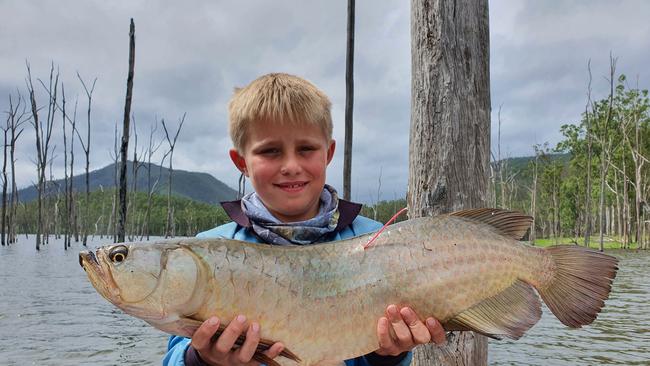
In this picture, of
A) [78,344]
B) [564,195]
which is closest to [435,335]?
[78,344]

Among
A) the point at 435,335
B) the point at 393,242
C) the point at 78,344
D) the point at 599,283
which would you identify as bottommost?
the point at 78,344

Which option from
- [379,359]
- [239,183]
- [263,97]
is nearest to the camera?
[379,359]

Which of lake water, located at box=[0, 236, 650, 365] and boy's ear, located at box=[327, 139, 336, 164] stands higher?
boy's ear, located at box=[327, 139, 336, 164]

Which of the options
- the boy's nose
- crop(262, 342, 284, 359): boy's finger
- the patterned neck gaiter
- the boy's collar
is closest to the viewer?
crop(262, 342, 284, 359): boy's finger

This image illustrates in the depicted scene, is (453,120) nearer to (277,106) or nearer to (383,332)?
(277,106)

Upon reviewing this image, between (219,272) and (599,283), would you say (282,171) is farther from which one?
(599,283)

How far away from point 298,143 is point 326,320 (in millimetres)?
1011

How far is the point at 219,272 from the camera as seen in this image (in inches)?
87.8

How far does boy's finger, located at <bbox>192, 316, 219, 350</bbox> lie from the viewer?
2162 mm

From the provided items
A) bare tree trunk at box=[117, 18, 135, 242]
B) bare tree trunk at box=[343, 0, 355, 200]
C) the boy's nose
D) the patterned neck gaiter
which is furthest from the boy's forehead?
bare tree trunk at box=[117, 18, 135, 242]

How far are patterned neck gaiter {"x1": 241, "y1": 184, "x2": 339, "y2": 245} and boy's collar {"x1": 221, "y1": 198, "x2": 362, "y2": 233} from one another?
0.09 feet

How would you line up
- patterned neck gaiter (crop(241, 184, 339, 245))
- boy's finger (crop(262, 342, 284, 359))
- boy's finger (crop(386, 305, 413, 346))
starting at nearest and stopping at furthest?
1. boy's finger (crop(262, 342, 284, 359))
2. boy's finger (crop(386, 305, 413, 346))
3. patterned neck gaiter (crop(241, 184, 339, 245))

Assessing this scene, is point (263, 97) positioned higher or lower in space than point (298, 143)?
higher

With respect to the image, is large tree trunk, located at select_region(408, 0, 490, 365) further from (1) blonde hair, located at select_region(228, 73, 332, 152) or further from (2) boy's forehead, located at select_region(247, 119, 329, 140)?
(2) boy's forehead, located at select_region(247, 119, 329, 140)
